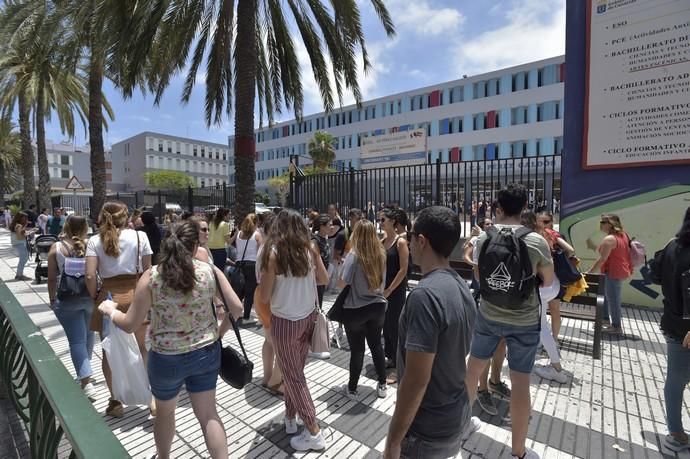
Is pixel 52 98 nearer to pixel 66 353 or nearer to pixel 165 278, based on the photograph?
pixel 66 353

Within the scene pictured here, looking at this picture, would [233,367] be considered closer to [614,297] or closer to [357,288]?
[357,288]

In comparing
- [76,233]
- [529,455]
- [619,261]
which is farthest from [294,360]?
[619,261]

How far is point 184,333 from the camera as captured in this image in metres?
2.46

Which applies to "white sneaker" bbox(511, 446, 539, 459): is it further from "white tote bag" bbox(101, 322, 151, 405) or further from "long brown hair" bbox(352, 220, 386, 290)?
"white tote bag" bbox(101, 322, 151, 405)

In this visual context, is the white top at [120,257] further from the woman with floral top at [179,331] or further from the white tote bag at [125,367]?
the woman with floral top at [179,331]

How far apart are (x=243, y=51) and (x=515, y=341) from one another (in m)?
8.39

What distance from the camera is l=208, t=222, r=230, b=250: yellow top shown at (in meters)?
7.57

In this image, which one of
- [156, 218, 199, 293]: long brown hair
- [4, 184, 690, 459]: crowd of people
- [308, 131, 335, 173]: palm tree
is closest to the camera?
[4, 184, 690, 459]: crowd of people

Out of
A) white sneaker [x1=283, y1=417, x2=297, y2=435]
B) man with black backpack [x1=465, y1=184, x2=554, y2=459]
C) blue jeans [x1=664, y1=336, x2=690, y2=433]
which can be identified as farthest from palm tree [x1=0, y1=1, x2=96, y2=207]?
blue jeans [x1=664, y1=336, x2=690, y2=433]

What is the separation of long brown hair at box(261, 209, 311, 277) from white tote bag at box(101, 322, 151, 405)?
4.07 ft

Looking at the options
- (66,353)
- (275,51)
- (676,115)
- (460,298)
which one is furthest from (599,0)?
(66,353)

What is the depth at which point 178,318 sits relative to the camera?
2.45 meters

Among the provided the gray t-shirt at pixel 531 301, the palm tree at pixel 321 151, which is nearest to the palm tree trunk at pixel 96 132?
the gray t-shirt at pixel 531 301

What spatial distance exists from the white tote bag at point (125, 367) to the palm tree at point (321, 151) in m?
44.6
